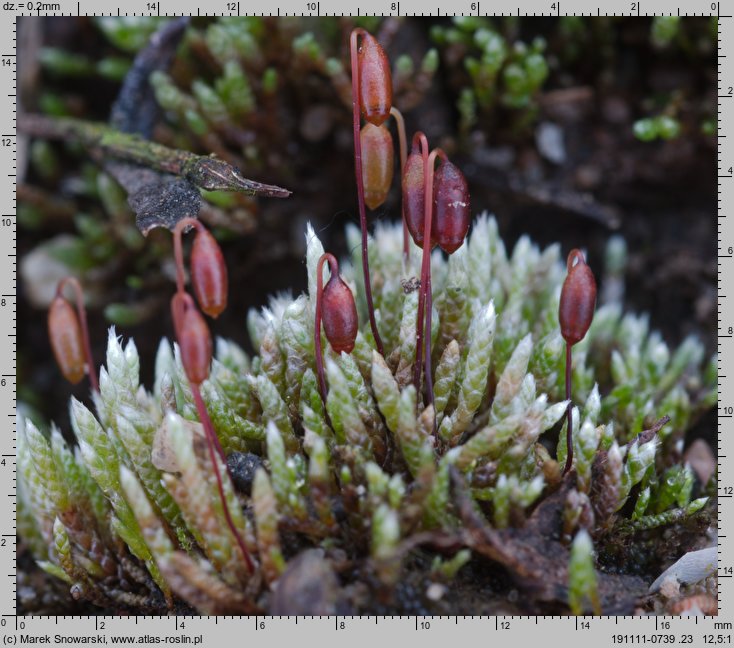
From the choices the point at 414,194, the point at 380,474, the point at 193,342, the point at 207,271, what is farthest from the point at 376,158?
the point at 380,474

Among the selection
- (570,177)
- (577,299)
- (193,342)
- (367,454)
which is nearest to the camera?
(193,342)

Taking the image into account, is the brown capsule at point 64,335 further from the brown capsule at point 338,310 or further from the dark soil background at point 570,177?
the dark soil background at point 570,177

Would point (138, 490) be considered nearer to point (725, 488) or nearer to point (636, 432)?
point (636, 432)

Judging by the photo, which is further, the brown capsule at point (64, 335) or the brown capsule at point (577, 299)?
the brown capsule at point (64, 335)

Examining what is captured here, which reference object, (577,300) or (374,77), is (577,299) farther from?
(374,77)

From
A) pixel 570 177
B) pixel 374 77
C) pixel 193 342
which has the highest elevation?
pixel 570 177

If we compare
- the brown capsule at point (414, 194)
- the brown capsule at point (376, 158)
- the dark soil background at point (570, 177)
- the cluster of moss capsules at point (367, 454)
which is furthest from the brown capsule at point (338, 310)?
the dark soil background at point (570, 177)
